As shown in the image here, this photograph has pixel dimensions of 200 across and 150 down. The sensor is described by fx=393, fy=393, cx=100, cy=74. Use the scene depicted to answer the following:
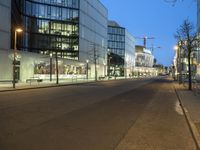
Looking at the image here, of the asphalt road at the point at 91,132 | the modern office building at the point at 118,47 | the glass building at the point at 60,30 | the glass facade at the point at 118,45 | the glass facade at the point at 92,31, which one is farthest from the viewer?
the glass facade at the point at 118,45

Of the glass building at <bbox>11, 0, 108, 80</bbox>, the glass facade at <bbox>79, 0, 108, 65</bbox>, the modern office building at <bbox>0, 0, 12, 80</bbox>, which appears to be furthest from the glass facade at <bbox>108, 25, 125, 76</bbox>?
the modern office building at <bbox>0, 0, 12, 80</bbox>

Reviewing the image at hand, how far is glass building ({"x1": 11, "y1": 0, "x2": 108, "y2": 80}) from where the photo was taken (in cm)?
8219

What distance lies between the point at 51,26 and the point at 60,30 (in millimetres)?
2692

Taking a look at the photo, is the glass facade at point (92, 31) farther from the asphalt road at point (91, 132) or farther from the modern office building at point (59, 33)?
the asphalt road at point (91, 132)

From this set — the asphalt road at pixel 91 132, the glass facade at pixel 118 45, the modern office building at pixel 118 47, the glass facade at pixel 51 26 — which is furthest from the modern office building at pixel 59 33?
the asphalt road at pixel 91 132

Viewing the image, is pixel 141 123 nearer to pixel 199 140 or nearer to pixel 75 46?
pixel 199 140

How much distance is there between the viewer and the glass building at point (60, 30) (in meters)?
82.2

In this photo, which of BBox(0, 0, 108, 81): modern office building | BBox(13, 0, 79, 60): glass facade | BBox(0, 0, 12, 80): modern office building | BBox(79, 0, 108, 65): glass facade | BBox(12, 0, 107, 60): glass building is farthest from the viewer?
BBox(79, 0, 108, 65): glass facade

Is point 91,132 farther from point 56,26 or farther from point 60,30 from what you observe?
point 60,30

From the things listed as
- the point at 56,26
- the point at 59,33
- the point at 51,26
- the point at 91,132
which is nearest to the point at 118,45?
the point at 59,33

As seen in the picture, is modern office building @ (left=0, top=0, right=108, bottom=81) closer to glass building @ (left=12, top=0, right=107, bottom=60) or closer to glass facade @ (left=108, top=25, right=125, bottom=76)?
glass building @ (left=12, top=0, right=107, bottom=60)

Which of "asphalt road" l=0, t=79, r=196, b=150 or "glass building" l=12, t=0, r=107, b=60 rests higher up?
"glass building" l=12, t=0, r=107, b=60

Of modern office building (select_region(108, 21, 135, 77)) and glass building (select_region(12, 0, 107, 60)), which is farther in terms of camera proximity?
modern office building (select_region(108, 21, 135, 77))

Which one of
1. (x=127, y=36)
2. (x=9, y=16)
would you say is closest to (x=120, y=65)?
(x=127, y=36)
